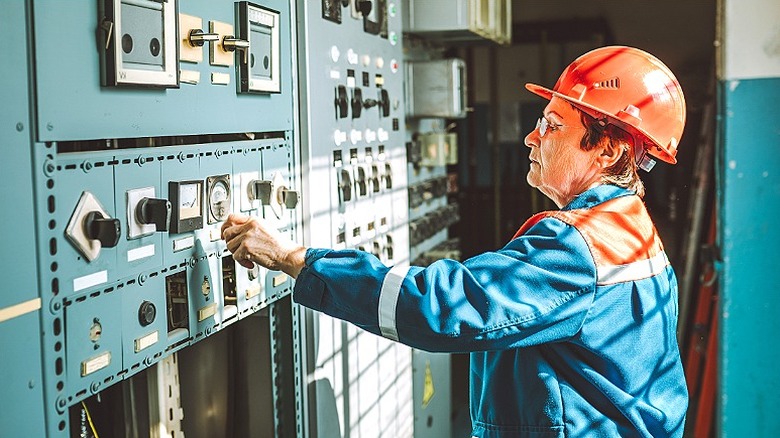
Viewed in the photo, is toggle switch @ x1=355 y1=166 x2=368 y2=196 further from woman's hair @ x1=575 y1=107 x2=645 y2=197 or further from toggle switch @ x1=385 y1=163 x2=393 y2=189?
woman's hair @ x1=575 y1=107 x2=645 y2=197

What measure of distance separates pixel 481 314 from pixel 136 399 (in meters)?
0.94

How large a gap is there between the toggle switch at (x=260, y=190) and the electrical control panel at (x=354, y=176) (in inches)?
13.1

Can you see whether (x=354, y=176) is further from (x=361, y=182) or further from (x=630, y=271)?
(x=630, y=271)

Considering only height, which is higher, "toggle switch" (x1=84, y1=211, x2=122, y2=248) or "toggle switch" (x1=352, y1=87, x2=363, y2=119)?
"toggle switch" (x1=352, y1=87, x2=363, y2=119)

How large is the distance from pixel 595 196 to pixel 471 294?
455mm

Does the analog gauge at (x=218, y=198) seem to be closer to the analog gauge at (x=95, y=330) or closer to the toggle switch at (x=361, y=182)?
the analog gauge at (x=95, y=330)

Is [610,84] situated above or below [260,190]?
above

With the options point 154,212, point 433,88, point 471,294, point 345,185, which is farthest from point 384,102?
point 154,212

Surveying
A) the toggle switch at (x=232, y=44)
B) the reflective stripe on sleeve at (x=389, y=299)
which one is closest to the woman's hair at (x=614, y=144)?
the reflective stripe on sleeve at (x=389, y=299)

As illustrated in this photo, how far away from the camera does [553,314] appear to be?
6.17 ft

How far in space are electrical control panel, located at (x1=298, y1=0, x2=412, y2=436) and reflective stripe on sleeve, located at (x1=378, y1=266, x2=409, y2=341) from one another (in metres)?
0.84

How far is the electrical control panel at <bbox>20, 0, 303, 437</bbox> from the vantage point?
1526mm

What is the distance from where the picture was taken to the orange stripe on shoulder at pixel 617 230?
1943mm

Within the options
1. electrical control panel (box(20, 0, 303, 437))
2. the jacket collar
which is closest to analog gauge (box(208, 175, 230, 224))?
electrical control panel (box(20, 0, 303, 437))
